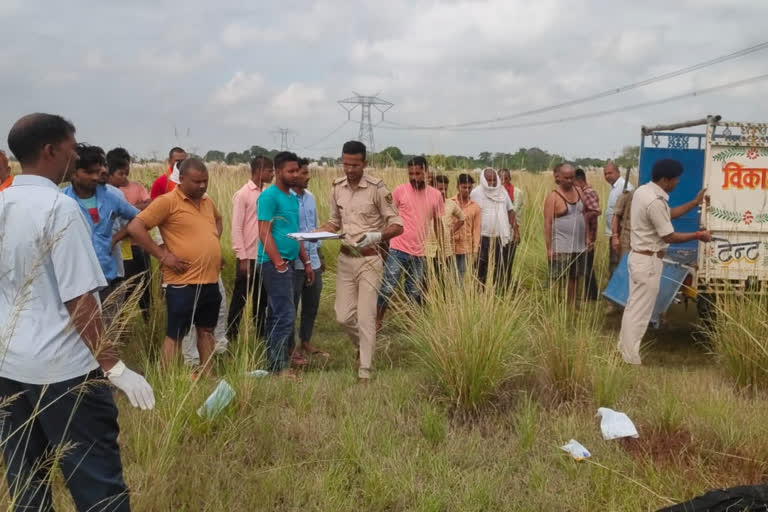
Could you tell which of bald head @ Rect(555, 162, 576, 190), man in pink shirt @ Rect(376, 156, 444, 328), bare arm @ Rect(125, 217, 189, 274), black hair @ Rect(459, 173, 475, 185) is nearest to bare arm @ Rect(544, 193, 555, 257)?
bald head @ Rect(555, 162, 576, 190)

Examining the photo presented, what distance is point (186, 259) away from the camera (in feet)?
15.7

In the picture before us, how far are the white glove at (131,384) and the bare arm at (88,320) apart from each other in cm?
9

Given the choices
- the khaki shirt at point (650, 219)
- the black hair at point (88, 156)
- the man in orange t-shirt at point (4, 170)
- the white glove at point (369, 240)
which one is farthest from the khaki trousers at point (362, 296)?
the man in orange t-shirt at point (4, 170)

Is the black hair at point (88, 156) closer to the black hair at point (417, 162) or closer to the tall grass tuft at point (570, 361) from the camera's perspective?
the black hair at point (417, 162)

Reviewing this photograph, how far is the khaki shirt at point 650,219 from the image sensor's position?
18.4 ft

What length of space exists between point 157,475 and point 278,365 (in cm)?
204

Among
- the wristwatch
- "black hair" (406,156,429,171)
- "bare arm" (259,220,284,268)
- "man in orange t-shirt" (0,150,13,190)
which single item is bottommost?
the wristwatch

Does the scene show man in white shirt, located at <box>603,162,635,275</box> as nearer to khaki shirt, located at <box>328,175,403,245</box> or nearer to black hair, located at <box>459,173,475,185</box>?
black hair, located at <box>459,173,475,185</box>

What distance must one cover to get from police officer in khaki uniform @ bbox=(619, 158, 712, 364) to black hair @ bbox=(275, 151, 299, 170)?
2.92 m

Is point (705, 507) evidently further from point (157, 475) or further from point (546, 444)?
point (157, 475)

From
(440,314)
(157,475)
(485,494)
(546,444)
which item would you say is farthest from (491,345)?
(157,475)

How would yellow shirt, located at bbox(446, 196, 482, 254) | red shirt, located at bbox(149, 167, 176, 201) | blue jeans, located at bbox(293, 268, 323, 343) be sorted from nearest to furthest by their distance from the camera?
blue jeans, located at bbox(293, 268, 323, 343) → yellow shirt, located at bbox(446, 196, 482, 254) → red shirt, located at bbox(149, 167, 176, 201)

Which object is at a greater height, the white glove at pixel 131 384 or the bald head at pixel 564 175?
the bald head at pixel 564 175

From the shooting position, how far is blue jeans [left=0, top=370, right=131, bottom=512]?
2.43 meters
